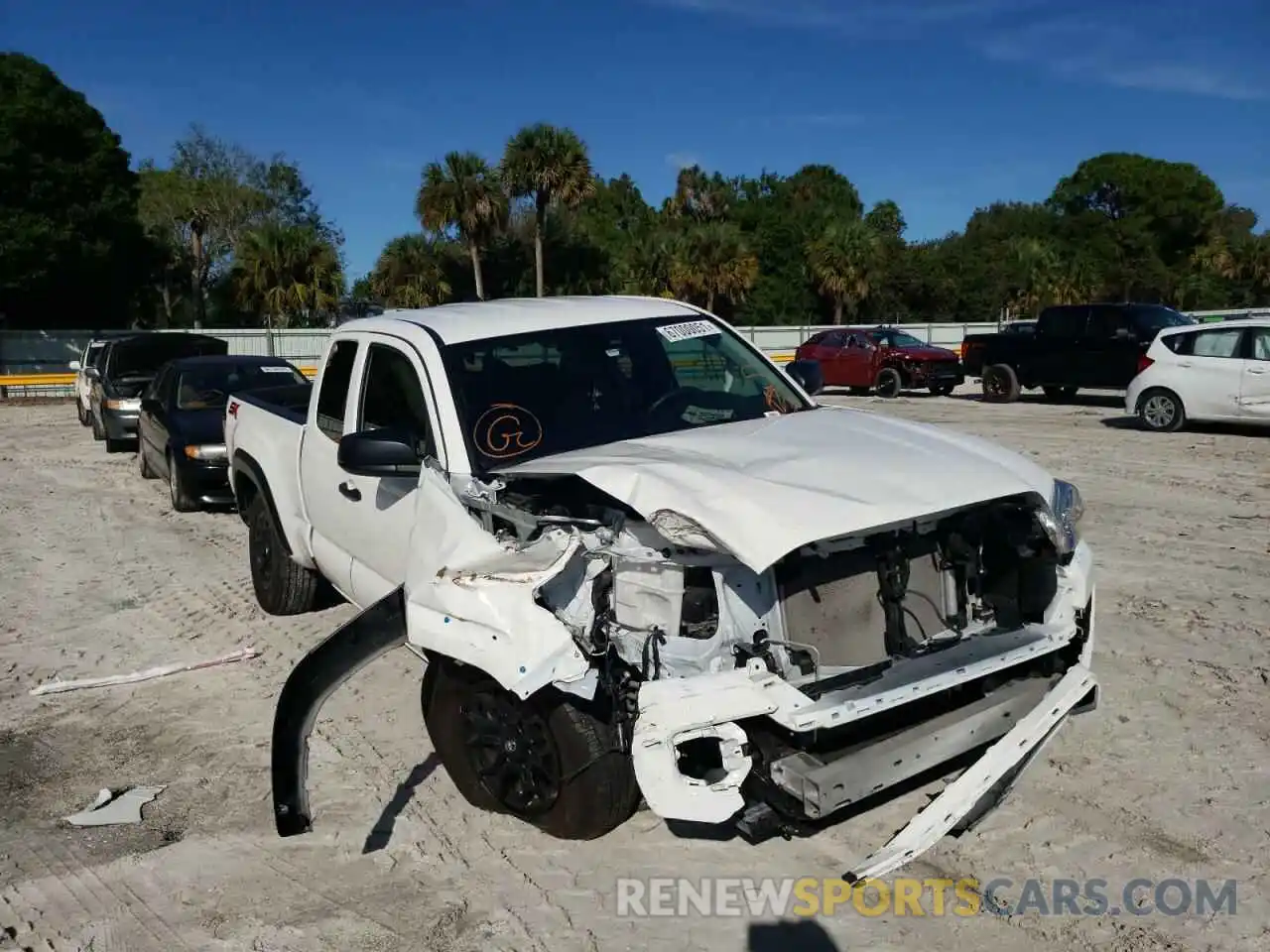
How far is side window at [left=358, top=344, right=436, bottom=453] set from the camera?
480 cm

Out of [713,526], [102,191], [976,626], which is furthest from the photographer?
[102,191]

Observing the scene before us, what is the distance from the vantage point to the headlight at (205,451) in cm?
1055

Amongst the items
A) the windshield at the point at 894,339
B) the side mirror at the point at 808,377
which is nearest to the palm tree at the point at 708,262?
the windshield at the point at 894,339

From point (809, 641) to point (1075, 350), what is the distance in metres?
17.6

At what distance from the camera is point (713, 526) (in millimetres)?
3375

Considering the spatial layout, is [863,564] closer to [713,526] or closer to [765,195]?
[713,526]

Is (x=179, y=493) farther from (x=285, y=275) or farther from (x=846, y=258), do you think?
(x=846, y=258)

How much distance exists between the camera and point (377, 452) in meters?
4.32

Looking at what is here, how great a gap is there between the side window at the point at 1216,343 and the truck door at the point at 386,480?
12916 millimetres

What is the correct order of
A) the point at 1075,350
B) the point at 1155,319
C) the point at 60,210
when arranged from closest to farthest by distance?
the point at 1155,319
the point at 1075,350
the point at 60,210

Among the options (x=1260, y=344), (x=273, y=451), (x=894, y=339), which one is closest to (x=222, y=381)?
(x=273, y=451)

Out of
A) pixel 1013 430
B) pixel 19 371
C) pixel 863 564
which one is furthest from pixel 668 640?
pixel 19 371

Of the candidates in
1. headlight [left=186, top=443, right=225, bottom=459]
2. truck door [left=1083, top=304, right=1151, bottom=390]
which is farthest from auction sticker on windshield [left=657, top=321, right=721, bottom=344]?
Result: truck door [left=1083, top=304, right=1151, bottom=390]

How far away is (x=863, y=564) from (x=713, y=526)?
67 centimetres
